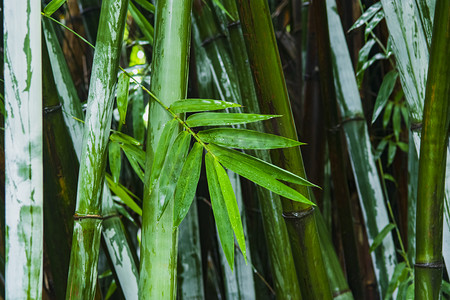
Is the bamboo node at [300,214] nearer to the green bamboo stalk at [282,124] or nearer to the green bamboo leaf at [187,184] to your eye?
the green bamboo stalk at [282,124]

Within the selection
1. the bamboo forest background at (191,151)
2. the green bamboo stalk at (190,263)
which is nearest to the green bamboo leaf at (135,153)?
the bamboo forest background at (191,151)

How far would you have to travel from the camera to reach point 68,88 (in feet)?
1.85

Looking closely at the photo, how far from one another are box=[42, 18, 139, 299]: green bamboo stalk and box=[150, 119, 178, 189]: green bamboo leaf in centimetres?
13

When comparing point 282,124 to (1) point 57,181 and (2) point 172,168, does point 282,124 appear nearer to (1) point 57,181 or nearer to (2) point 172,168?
(2) point 172,168

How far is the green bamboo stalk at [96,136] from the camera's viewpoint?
0.36 meters

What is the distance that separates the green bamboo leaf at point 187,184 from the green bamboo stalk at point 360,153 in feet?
1.40

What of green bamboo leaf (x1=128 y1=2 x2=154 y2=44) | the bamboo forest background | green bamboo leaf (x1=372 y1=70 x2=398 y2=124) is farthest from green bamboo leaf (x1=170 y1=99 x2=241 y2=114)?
green bamboo leaf (x1=372 y1=70 x2=398 y2=124)

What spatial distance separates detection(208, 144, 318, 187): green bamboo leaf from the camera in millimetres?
355

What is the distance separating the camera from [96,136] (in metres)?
0.36

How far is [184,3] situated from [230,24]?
247mm

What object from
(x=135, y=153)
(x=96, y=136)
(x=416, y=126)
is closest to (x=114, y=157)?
(x=135, y=153)

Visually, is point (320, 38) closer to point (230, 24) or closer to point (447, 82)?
point (230, 24)

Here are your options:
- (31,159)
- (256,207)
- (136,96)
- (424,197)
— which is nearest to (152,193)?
(31,159)

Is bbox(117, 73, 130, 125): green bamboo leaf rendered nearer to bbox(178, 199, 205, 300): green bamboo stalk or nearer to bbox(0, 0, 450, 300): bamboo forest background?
bbox(0, 0, 450, 300): bamboo forest background
